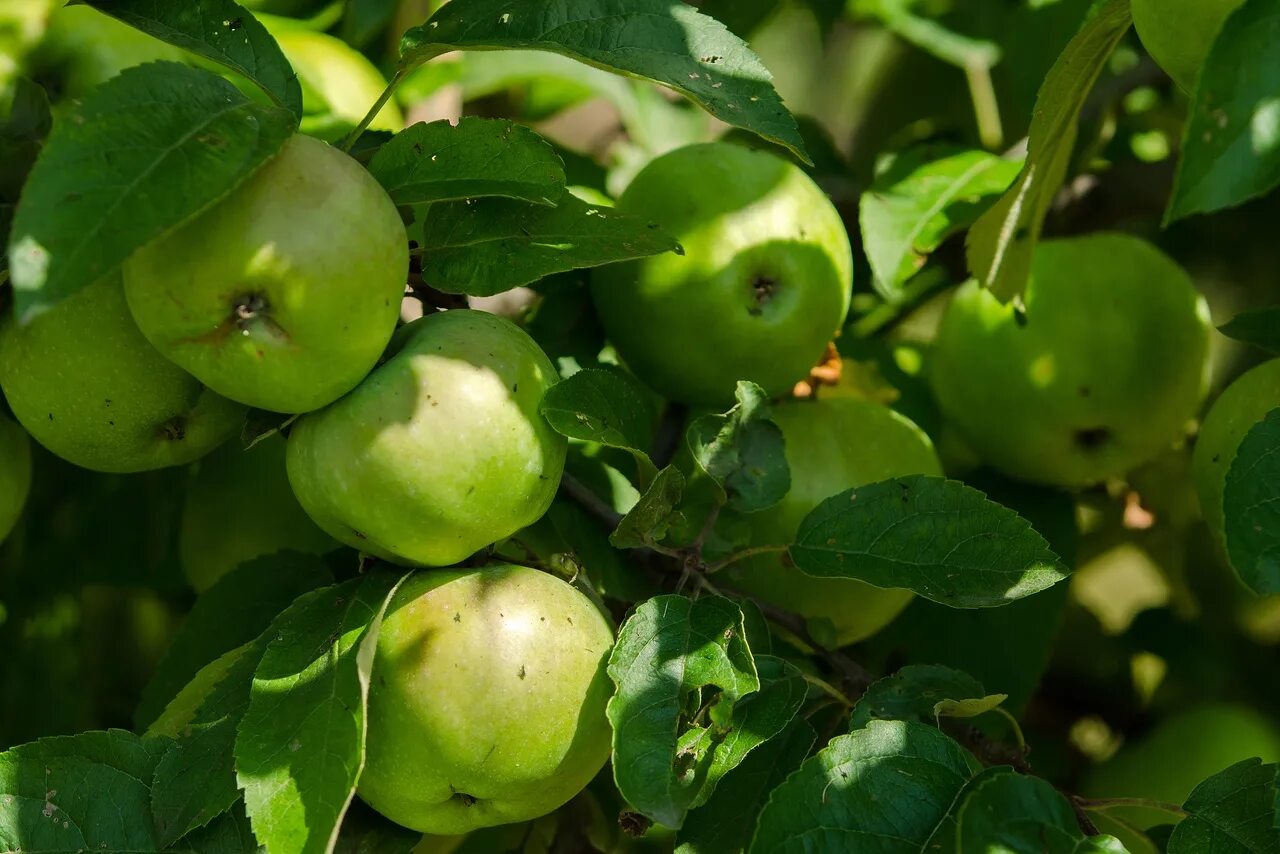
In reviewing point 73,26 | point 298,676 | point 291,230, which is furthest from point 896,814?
point 73,26

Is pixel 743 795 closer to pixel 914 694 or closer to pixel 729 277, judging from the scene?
pixel 914 694

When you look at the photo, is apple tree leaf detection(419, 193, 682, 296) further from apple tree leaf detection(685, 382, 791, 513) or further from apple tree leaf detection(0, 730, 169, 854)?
apple tree leaf detection(0, 730, 169, 854)

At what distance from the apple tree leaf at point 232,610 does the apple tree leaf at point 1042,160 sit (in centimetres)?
57

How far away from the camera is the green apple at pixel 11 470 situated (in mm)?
840

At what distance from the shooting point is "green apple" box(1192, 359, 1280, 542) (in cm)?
90

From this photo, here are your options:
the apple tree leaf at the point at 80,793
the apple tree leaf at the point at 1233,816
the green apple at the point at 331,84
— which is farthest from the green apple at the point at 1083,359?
the apple tree leaf at the point at 80,793

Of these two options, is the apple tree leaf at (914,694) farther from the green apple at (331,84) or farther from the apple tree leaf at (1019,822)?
the green apple at (331,84)

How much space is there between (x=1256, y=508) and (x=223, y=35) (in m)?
0.66

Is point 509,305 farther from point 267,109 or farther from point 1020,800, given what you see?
point 1020,800

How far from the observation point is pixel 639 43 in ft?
2.57

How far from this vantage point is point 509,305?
3.87 feet

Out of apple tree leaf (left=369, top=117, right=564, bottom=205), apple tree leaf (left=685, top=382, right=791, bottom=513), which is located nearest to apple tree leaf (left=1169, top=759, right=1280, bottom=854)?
apple tree leaf (left=685, top=382, right=791, bottom=513)

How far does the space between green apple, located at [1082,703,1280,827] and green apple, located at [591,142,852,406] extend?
729 millimetres

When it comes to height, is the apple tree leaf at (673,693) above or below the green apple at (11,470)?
above
